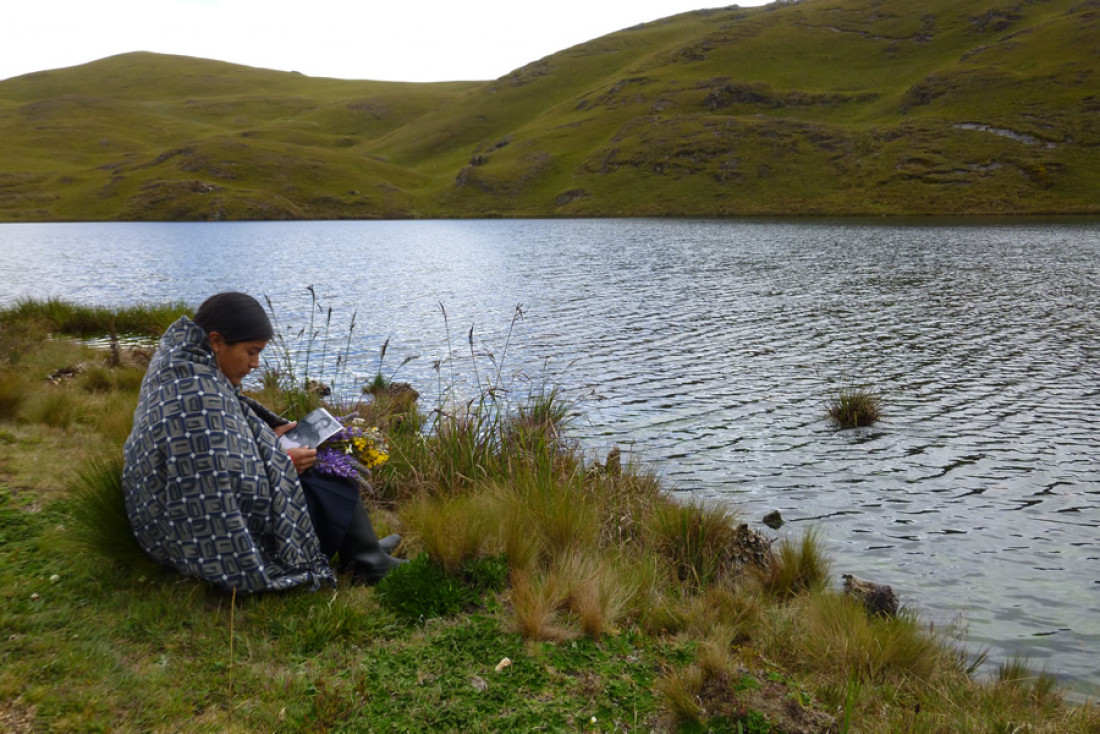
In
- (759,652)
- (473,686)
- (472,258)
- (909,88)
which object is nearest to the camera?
(473,686)

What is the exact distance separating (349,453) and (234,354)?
1437 mm

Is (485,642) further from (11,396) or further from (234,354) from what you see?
(11,396)

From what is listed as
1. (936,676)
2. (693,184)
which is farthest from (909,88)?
(936,676)

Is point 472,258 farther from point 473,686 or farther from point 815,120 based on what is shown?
point 815,120

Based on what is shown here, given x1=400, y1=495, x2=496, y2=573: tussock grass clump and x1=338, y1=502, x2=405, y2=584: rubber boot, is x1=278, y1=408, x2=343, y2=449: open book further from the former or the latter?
x1=400, y1=495, x2=496, y2=573: tussock grass clump

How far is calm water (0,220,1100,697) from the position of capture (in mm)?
8914

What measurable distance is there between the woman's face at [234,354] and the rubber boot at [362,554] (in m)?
1.48

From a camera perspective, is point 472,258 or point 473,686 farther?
point 472,258

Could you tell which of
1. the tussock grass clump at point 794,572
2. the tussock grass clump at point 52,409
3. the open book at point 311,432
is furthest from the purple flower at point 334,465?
the tussock grass clump at point 52,409

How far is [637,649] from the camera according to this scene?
523 centimetres

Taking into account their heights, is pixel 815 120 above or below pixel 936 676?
above

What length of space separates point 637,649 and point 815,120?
422 ft

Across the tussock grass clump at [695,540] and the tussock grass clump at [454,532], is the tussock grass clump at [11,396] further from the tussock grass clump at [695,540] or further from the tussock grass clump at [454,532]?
the tussock grass clump at [695,540]

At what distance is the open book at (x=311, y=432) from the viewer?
5426 mm
